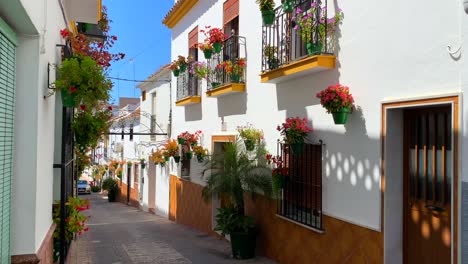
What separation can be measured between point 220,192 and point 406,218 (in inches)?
154

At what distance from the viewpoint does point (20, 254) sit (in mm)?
3658

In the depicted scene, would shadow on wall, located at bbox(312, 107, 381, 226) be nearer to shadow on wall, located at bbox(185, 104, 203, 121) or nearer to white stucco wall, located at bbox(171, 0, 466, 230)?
white stucco wall, located at bbox(171, 0, 466, 230)

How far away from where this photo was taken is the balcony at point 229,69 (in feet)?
31.9

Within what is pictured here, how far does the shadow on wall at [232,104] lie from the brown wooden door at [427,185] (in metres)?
4.88

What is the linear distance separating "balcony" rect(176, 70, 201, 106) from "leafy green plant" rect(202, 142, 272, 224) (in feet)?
14.6

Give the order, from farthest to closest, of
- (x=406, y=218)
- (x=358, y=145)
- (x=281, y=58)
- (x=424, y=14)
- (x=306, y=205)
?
(x=281, y=58) → (x=306, y=205) → (x=358, y=145) → (x=406, y=218) → (x=424, y=14)

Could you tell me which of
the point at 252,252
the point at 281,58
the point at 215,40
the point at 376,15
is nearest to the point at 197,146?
the point at 215,40

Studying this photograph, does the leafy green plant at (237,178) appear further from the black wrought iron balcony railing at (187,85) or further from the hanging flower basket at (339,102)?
the black wrought iron balcony railing at (187,85)

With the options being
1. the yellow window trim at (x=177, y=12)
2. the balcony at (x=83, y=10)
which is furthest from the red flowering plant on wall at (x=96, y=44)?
the yellow window trim at (x=177, y=12)

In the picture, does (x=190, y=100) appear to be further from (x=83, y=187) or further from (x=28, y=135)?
(x=83, y=187)

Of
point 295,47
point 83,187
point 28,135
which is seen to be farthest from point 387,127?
point 83,187

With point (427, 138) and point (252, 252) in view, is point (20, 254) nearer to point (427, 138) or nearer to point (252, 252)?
point (427, 138)

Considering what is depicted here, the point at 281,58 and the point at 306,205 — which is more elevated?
the point at 281,58

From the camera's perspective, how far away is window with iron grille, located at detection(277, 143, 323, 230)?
22.7 ft
